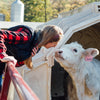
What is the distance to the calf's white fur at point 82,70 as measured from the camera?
12.8 ft

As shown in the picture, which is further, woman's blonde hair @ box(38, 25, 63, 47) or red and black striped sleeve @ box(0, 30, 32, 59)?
woman's blonde hair @ box(38, 25, 63, 47)

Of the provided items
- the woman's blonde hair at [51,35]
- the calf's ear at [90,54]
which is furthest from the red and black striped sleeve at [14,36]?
the calf's ear at [90,54]

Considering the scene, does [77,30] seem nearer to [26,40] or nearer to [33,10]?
[26,40]

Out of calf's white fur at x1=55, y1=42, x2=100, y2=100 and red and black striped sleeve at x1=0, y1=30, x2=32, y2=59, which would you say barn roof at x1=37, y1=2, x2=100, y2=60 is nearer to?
calf's white fur at x1=55, y1=42, x2=100, y2=100

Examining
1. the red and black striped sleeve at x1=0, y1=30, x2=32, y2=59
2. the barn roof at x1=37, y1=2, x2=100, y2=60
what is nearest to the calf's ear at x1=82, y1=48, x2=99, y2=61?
the barn roof at x1=37, y1=2, x2=100, y2=60

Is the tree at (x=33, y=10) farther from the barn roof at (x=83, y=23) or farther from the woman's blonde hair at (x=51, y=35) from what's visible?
the woman's blonde hair at (x=51, y=35)

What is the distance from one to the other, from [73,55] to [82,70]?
13.6 inches

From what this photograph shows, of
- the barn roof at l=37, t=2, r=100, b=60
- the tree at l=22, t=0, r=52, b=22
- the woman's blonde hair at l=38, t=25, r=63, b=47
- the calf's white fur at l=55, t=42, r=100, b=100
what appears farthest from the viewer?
the tree at l=22, t=0, r=52, b=22

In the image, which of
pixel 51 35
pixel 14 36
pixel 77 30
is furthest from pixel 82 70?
pixel 14 36

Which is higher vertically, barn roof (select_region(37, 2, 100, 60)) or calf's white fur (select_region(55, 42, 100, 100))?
barn roof (select_region(37, 2, 100, 60))

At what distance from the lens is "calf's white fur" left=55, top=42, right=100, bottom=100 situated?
3.90 m

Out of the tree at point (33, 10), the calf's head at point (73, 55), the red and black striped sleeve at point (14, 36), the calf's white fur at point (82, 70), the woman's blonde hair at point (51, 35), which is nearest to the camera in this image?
the red and black striped sleeve at point (14, 36)

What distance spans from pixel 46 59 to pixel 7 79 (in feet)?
9.22

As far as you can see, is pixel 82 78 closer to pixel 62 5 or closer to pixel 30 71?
pixel 30 71
